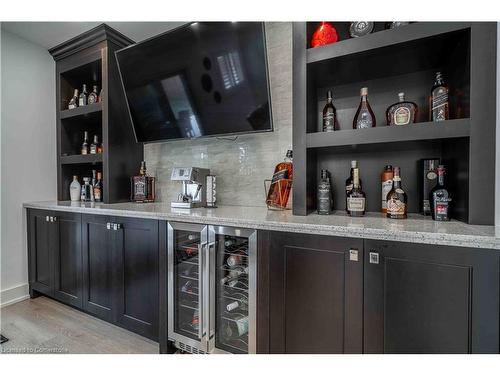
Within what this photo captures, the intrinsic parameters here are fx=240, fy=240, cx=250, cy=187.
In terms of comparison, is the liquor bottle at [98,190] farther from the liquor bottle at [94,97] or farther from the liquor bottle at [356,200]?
the liquor bottle at [356,200]

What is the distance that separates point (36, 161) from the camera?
237 centimetres

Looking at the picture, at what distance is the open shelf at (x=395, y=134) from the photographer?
42.3 inches

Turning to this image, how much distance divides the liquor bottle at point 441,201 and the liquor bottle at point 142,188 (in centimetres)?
210

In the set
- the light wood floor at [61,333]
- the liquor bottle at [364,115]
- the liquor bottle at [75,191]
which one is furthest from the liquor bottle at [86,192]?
the liquor bottle at [364,115]

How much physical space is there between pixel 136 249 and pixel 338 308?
4.20 feet

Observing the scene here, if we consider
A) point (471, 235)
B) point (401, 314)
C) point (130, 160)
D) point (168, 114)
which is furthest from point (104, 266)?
point (471, 235)

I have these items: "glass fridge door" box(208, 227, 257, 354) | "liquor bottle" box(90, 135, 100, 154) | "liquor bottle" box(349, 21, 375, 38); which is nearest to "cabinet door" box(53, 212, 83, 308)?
"liquor bottle" box(90, 135, 100, 154)

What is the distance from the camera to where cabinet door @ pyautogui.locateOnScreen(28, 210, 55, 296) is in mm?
2111

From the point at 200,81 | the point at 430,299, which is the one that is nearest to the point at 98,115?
the point at 200,81

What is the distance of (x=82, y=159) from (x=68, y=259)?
3.04 feet

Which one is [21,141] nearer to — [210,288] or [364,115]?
[210,288]

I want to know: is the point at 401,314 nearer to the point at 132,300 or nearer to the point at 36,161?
the point at 132,300

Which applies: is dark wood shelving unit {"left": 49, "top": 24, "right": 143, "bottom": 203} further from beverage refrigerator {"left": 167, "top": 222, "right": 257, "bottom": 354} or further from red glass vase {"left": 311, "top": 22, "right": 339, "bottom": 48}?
red glass vase {"left": 311, "top": 22, "right": 339, "bottom": 48}

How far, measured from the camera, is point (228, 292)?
144cm
